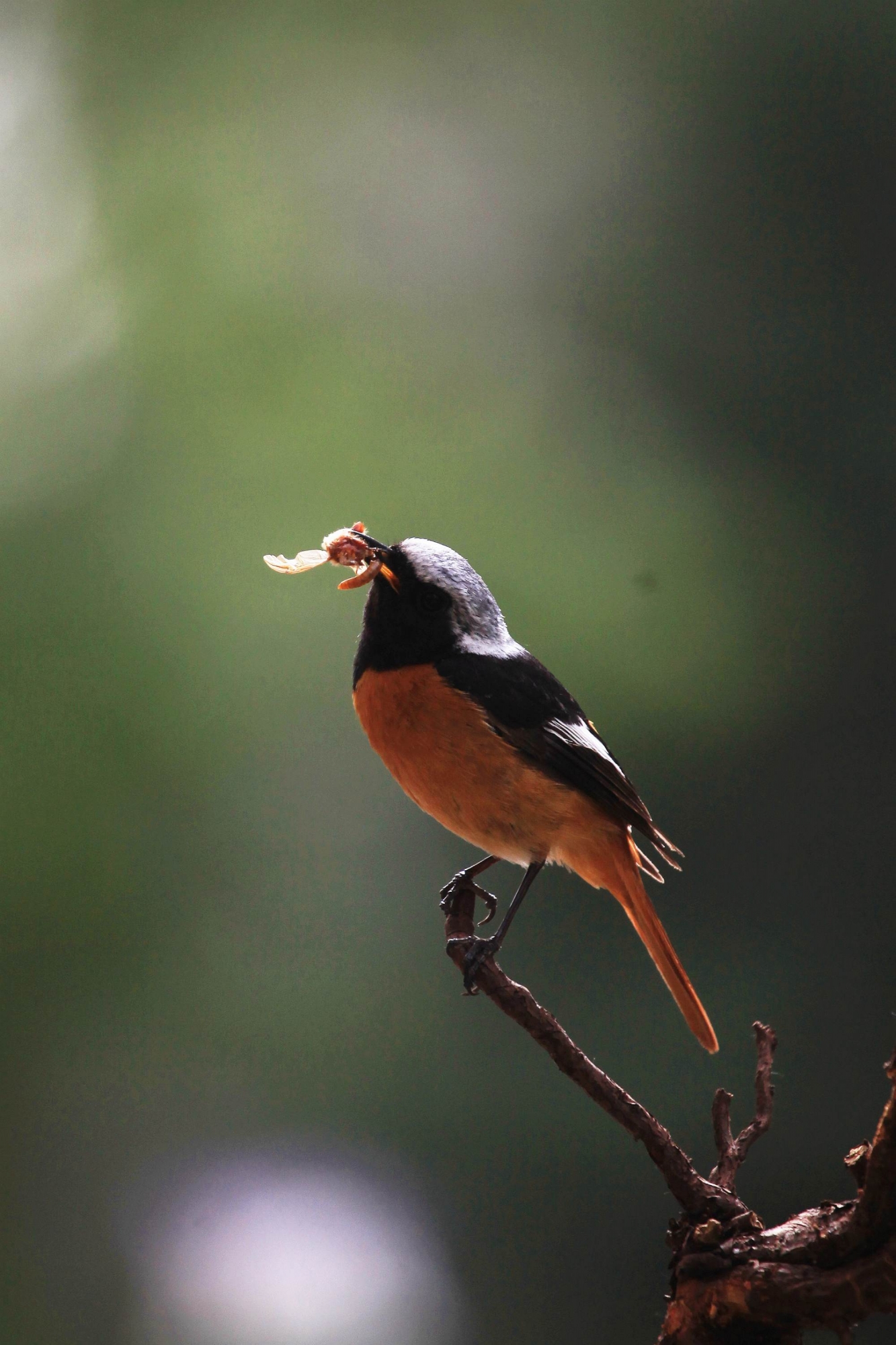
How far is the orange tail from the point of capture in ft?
4.26

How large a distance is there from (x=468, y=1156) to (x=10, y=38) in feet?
7.57

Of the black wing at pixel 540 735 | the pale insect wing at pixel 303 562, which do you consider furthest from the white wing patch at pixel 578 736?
the pale insect wing at pixel 303 562

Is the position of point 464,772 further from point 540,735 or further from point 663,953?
point 663,953

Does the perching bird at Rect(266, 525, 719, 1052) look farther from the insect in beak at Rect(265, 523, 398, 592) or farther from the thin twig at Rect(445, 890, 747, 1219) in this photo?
the thin twig at Rect(445, 890, 747, 1219)

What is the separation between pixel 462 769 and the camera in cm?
126

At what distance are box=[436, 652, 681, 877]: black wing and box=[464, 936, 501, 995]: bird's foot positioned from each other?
0.73 feet

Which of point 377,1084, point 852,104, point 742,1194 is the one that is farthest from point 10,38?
point 742,1194

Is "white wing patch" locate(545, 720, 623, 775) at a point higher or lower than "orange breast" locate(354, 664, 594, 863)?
higher

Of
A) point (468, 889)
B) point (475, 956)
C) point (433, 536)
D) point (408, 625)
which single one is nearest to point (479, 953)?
point (475, 956)

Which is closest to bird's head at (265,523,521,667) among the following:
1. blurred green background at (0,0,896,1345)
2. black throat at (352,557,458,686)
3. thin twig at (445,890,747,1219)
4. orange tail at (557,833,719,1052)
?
black throat at (352,557,458,686)

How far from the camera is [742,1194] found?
191cm

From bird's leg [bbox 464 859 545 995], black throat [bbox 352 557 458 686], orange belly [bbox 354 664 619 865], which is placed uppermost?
black throat [bbox 352 557 458 686]

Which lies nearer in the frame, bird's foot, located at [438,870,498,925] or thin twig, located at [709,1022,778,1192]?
thin twig, located at [709,1022,778,1192]

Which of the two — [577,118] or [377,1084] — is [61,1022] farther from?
[577,118]
